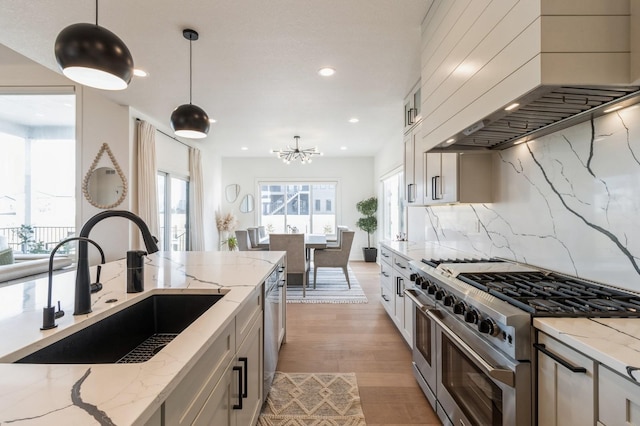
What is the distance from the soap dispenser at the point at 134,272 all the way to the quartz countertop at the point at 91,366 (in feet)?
0.13

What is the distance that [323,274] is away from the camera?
5906 mm

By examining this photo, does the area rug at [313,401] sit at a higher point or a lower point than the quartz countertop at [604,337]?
lower

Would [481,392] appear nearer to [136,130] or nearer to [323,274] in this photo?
[323,274]

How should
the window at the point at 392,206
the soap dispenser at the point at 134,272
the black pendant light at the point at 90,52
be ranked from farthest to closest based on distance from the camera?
1. the window at the point at 392,206
2. the soap dispenser at the point at 134,272
3. the black pendant light at the point at 90,52

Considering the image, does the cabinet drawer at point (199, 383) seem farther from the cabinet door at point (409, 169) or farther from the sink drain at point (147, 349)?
the cabinet door at point (409, 169)

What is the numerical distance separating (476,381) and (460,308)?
0.32 m

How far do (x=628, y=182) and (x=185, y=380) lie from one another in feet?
5.97

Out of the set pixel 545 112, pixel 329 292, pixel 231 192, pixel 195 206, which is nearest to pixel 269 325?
pixel 545 112

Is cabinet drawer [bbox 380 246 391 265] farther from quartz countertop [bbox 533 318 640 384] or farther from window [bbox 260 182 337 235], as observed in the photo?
window [bbox 260 182 337 235]

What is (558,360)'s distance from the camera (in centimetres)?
95

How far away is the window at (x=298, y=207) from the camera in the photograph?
26.3ft

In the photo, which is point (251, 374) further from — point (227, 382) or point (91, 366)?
point (91, 366)

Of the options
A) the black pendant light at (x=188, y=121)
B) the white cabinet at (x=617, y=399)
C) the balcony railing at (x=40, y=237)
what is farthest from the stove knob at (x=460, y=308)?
the balcony railing at (x=40, y=237)

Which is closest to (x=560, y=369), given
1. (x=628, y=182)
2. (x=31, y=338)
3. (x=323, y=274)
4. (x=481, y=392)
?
(x=481, y=392)
